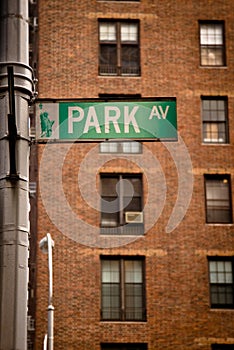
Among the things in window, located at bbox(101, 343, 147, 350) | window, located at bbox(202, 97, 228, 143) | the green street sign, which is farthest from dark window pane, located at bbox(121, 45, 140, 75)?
the green street sign

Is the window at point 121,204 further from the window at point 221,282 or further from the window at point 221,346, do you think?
the window at point 221,346

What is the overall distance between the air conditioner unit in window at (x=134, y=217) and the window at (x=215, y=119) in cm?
481

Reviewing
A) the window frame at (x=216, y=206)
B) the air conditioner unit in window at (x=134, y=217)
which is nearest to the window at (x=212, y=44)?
the window frame at (x=216, y=206)

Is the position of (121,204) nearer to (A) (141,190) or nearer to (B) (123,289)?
(A) (141,190)

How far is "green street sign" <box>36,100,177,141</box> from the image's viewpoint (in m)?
8.05

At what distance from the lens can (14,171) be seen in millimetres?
7156

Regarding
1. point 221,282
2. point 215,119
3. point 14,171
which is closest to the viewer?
point 14,171

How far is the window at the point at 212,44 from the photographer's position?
35.0 m

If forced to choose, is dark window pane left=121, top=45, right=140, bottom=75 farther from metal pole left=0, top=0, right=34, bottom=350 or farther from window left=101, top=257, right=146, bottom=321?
metal pole left=0, top=0, right=34, bottom=350

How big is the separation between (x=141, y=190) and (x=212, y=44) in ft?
25.3

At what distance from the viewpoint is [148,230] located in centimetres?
3228

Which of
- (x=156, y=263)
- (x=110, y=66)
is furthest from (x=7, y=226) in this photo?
(x=110, y=66)

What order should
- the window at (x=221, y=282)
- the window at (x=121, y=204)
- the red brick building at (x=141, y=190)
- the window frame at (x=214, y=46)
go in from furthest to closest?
the window frame at (x=214, y=46)
the window at (x=121, y=204)
the window at (x=221, y=282)
the red brick building at (x=141, y=190)

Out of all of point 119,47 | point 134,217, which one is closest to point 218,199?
point 134,217
